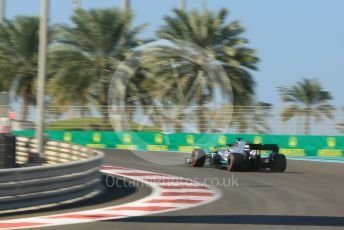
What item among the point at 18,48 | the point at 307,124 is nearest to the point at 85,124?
the point at 18,48

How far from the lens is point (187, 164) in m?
19.6

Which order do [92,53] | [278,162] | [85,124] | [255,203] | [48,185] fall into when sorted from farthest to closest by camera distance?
[92,53] < [85,124] < [278,162] < [255,203] < [48,185]

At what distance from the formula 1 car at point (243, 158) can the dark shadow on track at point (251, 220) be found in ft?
23.6

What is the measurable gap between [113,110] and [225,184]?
1770 centimetres

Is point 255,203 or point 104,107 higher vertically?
point 104,107

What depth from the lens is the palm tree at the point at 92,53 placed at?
33.9m

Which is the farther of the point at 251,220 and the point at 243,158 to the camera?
the point at 243,158

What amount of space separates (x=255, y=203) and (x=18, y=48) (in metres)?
28.5

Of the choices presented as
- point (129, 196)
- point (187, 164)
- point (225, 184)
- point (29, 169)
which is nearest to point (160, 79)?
point (187, 164)

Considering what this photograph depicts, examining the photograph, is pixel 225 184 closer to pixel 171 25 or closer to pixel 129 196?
pixel 129 196

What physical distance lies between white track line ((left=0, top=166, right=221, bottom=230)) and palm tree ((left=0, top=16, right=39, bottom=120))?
2243 centimetres

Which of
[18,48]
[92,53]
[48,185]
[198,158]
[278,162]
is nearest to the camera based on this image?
[48,185]

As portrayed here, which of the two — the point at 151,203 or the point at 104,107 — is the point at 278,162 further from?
the point at 104,107

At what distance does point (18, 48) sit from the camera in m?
37.5
